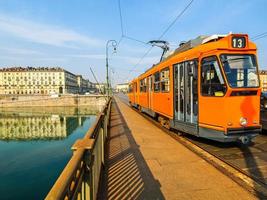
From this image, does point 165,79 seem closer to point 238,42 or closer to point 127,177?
point 238,42

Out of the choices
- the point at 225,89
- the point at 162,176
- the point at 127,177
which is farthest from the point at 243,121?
the point at 127,177

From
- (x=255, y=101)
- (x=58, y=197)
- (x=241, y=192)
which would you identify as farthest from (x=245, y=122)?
(x=58, y=197)

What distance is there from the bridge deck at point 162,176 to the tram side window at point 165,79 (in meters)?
3.23

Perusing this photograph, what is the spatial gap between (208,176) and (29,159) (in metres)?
22.5

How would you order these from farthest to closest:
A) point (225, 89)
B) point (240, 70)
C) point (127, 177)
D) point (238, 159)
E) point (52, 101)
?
point (52, 101) < point (240, 70) < point (225, 89) < point (238, 159) < point (127, 177)

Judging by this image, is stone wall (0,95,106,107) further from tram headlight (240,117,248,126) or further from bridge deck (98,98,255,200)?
tram headlight (240,117,248,126)

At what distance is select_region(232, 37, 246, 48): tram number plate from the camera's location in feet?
22.7

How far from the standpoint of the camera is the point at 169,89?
9812 mm

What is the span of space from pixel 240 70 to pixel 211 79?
0.84 m

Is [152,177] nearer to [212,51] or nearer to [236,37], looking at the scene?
[212,51]

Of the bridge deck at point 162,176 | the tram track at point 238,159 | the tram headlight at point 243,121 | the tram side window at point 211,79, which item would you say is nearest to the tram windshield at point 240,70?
the tram side window at point 211,79

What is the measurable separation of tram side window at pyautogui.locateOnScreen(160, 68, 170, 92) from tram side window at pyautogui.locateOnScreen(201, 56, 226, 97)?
271 centimetres

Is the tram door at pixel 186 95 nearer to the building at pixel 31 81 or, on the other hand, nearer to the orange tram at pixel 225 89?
the orange tram at pixel 225 89

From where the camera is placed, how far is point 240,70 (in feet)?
22.6
